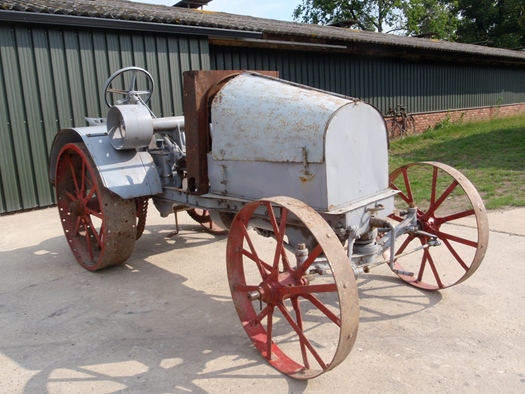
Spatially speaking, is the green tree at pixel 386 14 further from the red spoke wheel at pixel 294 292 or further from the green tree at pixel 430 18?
the red spoke wheel at pixel 294 292

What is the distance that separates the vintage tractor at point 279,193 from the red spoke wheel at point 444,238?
2 centimetres

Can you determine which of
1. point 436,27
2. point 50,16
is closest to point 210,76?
point 50,16

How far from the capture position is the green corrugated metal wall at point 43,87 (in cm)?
666

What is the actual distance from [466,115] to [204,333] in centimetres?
1663

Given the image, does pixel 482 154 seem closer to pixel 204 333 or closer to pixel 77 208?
pixel 77 208

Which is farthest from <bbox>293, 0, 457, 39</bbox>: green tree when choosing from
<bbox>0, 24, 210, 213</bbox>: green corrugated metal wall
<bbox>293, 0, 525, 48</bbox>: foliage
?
<bbox>0, 24, 210, 213</bbox>: green corrugated metal wall

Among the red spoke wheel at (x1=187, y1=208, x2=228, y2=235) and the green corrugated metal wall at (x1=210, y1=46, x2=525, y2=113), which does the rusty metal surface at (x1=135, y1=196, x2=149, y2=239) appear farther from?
the green corrugated metal wall at (x1=210, y1=46, x2=525, y2=113)

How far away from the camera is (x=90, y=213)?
175 inches

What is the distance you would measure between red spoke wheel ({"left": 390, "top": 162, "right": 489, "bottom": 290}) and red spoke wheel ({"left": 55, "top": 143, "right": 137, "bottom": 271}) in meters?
2.25

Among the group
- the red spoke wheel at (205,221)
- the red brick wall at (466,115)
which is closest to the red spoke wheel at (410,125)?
the red brick wall at (466,115)

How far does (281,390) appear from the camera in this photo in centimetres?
256

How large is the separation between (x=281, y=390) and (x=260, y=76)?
2.22 metres

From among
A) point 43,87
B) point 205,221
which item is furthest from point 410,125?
point 43,87

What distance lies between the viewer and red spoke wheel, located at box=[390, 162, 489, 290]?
3.39m
